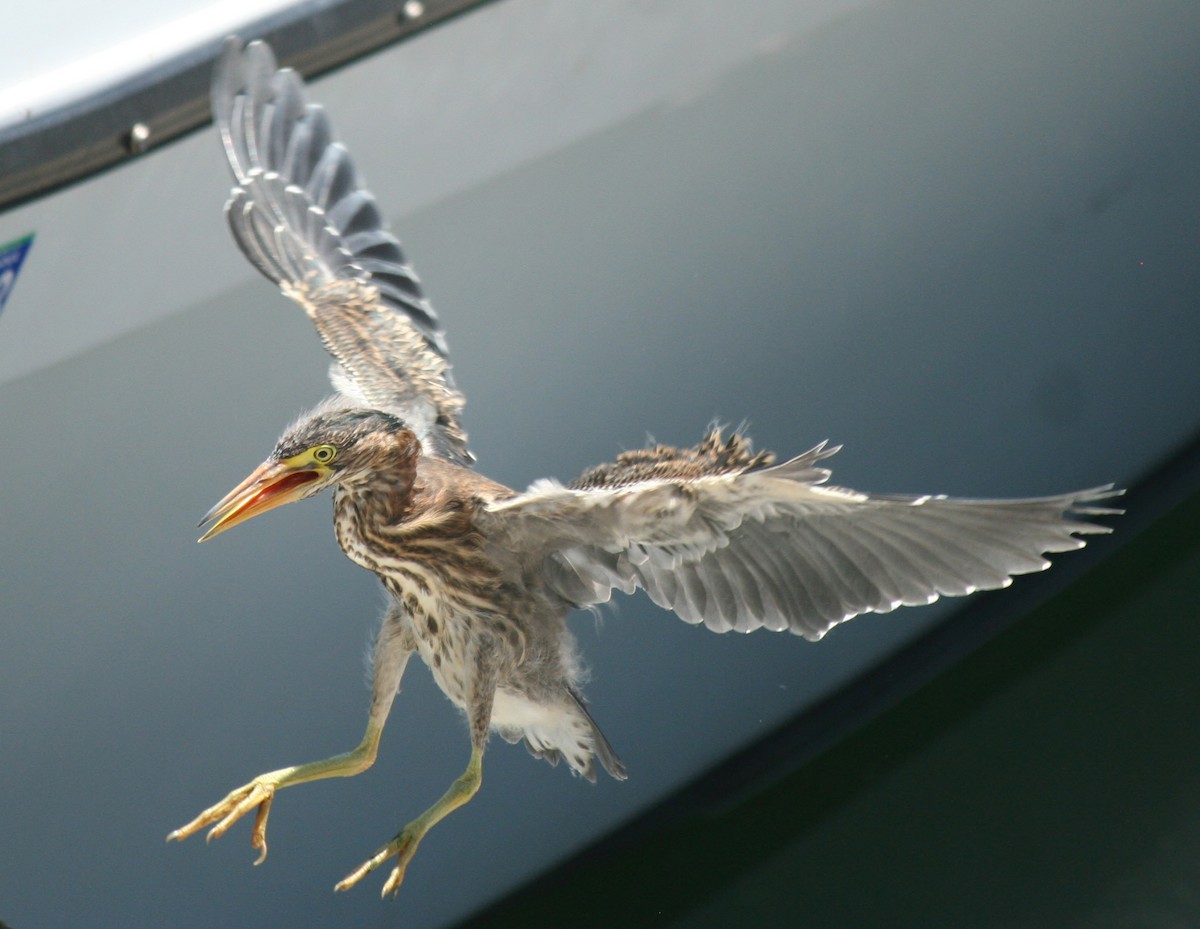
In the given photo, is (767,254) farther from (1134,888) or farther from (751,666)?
(1134,888)

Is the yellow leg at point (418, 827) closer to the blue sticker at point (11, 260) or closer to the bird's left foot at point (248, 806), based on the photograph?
the bird's left foot at point (248, 806)

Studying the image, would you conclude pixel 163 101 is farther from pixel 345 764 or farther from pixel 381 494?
pixel 345 764

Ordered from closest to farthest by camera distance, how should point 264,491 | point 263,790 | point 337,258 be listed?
point 264,491, point 263,790, point 337,258

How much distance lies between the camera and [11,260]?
2.86 meters

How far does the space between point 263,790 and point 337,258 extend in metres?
1.13

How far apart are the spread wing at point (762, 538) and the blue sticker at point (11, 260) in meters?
0.92

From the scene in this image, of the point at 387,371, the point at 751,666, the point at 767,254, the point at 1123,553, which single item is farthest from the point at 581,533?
the point at 1123,553

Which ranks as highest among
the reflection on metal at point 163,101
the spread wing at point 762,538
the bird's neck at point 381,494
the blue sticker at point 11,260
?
the reflection on metal at point 163,101

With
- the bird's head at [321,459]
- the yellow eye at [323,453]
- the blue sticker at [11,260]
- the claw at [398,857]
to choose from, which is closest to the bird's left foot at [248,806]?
the claw at [398,857]

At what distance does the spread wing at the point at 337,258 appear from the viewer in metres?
3.04

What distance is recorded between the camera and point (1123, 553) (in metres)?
4.97

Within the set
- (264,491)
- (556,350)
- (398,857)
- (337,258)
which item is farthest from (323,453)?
(556,350)

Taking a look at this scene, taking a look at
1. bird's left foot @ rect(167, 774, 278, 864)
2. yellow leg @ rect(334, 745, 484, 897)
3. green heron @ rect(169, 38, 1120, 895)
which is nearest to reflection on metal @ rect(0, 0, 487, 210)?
green heron @ rect(169, 38, 1120, 895)

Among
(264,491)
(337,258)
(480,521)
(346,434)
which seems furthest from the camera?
(337,258)
